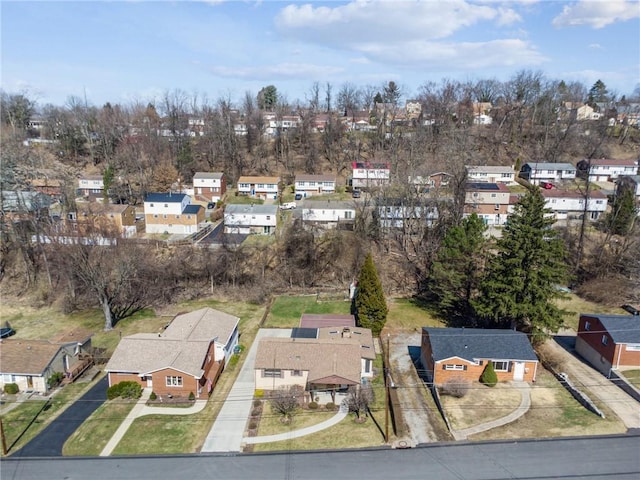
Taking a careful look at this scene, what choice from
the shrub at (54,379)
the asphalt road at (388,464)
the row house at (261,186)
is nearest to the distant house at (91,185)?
the row house at (261,186)

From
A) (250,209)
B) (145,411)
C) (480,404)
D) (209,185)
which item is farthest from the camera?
(209,185)

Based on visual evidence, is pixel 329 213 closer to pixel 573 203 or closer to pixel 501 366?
pixel 573 203

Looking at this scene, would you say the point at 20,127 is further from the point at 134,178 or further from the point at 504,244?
the point at 504,244

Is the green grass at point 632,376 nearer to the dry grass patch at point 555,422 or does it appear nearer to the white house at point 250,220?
the dry grass patch at point 555,422

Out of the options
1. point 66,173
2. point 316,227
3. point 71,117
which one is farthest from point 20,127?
point 316,227

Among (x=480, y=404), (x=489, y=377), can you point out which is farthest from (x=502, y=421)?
(x=489, y=377)

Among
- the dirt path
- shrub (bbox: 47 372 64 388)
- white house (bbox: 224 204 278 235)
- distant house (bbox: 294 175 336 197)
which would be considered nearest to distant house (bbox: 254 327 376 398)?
the dirt path
